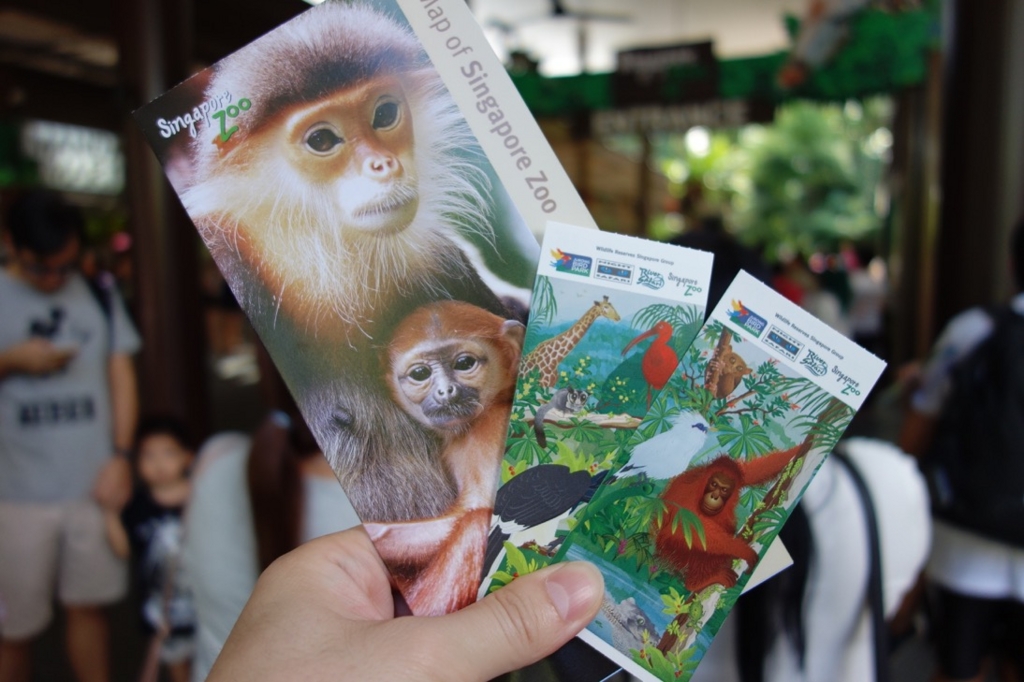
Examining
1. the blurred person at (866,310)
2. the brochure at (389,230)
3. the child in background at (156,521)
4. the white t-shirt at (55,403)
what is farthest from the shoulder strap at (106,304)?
the blurred person at (866,310)

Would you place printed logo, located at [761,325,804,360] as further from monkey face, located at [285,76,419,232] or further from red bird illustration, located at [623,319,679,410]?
monkey face, located at [285,76,419,232]

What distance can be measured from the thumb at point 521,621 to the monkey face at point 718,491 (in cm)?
12

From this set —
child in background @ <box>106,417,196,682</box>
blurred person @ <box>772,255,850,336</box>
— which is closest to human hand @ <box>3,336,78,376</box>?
child in background @ <box>106,417,196,682</box>

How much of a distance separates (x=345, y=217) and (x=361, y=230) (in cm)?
2

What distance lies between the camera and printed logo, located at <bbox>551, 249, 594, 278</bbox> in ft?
2.19

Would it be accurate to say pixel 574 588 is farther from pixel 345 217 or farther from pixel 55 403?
pixel 55 403

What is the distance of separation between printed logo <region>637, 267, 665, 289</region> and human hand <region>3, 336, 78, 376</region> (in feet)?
6.56

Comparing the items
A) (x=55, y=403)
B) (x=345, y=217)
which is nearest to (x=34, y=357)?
(x=55, y=403)

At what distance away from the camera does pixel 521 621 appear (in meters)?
0.64

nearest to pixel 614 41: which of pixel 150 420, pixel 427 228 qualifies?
pixel 150 420

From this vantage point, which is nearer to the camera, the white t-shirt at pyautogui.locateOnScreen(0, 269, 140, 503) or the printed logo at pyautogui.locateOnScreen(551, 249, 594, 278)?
the printed logo at pyautogui.locateOnScreen(551, 249, 594, 278)

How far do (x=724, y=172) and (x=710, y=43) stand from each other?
Result: 13647 mm

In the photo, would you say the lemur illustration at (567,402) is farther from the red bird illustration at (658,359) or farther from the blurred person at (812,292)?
the blurred person at (812,292)

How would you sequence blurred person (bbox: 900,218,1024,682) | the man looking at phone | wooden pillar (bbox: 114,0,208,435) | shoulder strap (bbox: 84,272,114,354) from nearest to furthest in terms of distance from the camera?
blurred person (bbox: 900,218,1024,682) → the man looking at phone → shoulder strap (bbox: 84,272,114,354) → wooden pillar (bbox: 114,0,208,435)
